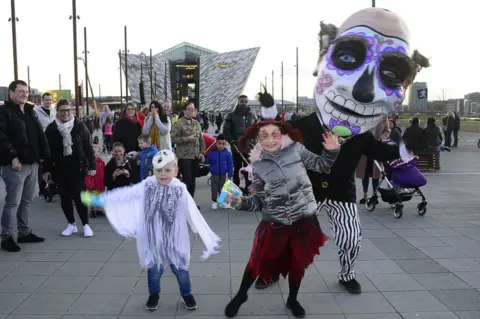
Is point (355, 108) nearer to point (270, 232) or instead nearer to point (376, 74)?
point (376, 74)

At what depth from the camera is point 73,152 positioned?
570 cm

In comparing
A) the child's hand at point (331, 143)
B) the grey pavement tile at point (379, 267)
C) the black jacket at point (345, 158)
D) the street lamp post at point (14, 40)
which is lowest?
the grey pavement tile at point (379, 267)

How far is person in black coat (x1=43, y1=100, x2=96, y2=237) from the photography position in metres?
5.69

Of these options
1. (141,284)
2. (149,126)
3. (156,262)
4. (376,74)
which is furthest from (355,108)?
(149,126)

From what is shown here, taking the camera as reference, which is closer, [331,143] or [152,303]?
[331,143]

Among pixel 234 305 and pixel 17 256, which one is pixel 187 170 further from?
pixel 234 305

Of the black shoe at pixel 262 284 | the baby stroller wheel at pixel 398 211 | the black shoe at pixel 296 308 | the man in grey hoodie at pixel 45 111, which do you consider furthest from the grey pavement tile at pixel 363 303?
the man in grey hoodie at pixel 45 111

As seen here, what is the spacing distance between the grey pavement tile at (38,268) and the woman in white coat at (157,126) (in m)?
3.03

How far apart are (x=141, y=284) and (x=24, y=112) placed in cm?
262

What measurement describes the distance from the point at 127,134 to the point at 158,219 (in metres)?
4.43

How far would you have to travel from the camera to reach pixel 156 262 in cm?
355

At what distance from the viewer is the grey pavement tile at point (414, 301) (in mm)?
3643

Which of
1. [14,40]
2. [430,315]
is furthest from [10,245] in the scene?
[14,40]

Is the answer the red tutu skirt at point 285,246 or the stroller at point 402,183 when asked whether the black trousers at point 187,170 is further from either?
the red tutu skirt at point 285,246
